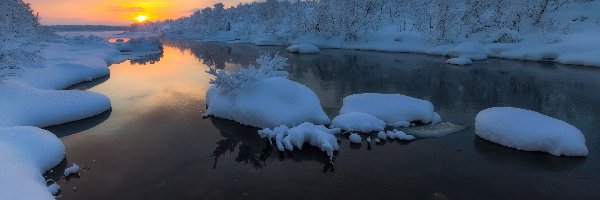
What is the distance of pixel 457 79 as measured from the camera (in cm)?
2784

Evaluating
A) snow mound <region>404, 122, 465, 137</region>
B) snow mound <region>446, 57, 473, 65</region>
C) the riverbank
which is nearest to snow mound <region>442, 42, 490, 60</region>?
snow mound <region>446, 57, 473, 65</region>

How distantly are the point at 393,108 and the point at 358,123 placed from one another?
1.95 metres

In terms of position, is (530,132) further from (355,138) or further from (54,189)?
(54,189)

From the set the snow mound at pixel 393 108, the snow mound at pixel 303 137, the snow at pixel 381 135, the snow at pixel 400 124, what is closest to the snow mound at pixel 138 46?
the snow mound at pixel 393 108

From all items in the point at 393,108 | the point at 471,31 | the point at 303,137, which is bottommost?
the point at 303,137

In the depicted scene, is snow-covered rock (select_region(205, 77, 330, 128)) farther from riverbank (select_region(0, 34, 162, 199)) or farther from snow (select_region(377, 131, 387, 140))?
riverbank (select_region(0, 34, 162, 199))

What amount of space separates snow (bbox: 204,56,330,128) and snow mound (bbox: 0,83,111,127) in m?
5.19

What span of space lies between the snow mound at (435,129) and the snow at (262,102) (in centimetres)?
328

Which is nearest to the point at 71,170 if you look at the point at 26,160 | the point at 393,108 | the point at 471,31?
the point at 26,160

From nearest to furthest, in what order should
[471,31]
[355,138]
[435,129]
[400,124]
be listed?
[355,138], [435,129], [400,124], [471,31]

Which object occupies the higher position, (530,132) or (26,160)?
(530,132)

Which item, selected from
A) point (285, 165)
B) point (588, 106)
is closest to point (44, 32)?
point (285, 165)

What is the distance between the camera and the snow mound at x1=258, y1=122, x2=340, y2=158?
1247 centimetres

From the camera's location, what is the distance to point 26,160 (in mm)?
10258
